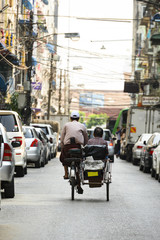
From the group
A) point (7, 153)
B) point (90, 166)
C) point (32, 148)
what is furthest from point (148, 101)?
point (7, 153)

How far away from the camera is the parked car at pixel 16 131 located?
19469mm

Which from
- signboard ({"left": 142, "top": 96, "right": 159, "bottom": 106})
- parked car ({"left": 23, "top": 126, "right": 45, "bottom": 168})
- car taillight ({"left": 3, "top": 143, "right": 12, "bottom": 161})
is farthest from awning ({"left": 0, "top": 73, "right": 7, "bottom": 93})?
car taillight ({"left": 3, "top": 143, "right": 12, "bottom": 161})

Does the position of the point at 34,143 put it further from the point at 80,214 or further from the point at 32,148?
the point at 80,214

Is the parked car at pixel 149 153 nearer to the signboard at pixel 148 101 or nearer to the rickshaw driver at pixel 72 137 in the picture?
the rickshaw driver at pixel 72 137

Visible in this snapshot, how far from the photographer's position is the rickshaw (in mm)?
13344

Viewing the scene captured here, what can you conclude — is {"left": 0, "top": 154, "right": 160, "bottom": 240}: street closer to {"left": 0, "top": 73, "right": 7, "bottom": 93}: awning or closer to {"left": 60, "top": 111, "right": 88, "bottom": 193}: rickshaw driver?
{"left": 60, "top": 111, "right": 88, "bottom": 193}: rickshaw driver

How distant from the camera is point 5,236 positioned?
8.62 meters

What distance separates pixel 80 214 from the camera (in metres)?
11.0

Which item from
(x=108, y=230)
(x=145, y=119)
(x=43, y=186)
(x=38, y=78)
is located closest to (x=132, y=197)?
(x=43, y=186)

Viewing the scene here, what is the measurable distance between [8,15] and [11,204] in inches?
1461

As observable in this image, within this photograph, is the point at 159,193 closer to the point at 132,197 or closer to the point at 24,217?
the point at 132,197

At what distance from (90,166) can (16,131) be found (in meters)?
6.90

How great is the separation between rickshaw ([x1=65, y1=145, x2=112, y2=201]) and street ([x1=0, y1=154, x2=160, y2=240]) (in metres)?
0.40


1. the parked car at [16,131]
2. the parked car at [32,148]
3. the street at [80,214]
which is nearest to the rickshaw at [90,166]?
the street at [80,214]
